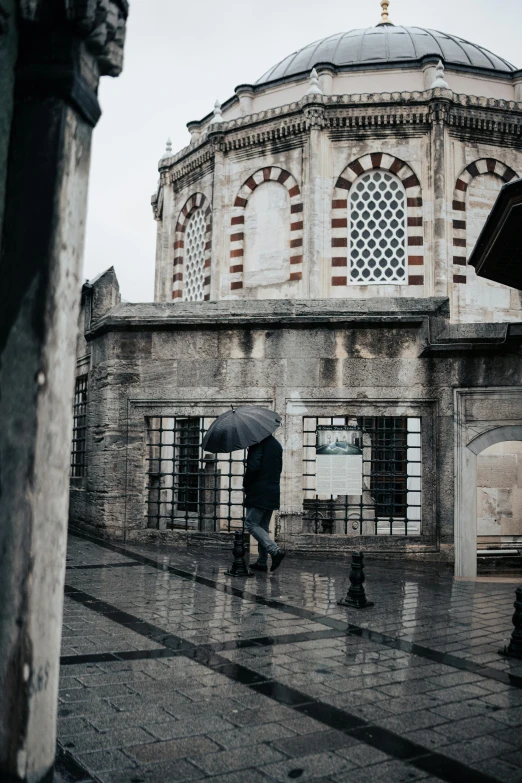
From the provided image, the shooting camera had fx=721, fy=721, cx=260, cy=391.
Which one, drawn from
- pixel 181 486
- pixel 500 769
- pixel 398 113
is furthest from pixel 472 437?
pixel 398 113

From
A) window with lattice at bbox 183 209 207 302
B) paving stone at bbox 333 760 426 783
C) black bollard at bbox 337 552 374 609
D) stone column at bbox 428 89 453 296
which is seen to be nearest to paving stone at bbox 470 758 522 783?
paving stone at bbox 333 760 426 783

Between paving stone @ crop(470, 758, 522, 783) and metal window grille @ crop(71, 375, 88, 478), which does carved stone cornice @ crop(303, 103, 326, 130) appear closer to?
metal window grille @ crop(71, 375, 88, 478)

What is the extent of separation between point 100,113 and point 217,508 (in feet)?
29.4

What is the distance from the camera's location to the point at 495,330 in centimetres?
1043

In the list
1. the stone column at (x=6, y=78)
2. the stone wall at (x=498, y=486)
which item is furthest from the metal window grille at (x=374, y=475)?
the stone column at (x=6, y=78)

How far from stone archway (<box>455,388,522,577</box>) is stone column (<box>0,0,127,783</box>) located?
753cm

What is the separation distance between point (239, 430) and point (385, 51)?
680 inches

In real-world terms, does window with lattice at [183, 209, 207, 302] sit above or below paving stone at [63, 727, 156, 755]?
above

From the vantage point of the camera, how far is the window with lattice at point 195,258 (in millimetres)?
21139

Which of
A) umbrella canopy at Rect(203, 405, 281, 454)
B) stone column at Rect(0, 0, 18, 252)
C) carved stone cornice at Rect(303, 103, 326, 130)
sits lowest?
umbrella canopy at Rect(203, 405, 281, 454)

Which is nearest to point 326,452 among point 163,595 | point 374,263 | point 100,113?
point 163,595

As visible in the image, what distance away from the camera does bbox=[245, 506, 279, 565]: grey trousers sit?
28.0ft

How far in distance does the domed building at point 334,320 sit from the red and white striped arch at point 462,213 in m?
0.04

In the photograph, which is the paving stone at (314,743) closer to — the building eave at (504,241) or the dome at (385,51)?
the building eave at (504,241)
